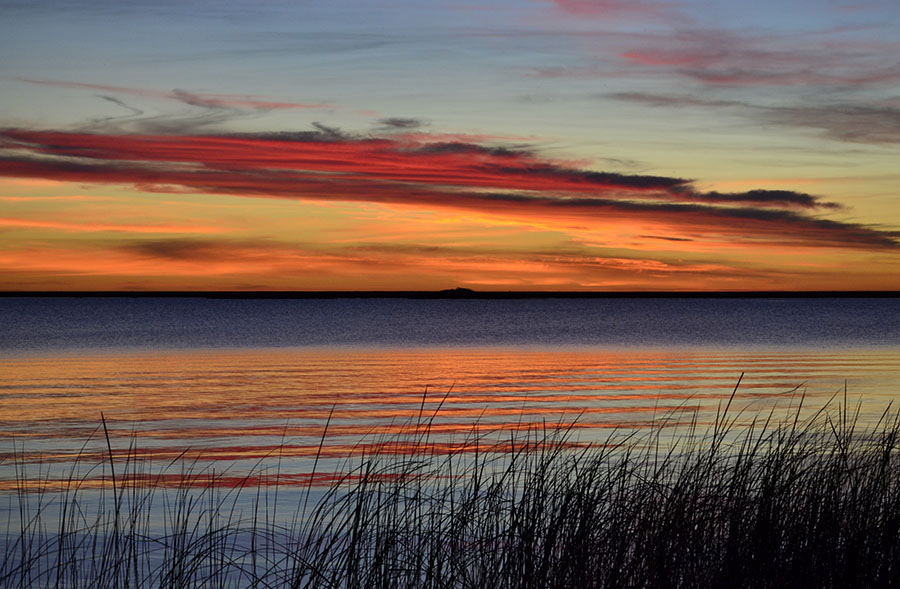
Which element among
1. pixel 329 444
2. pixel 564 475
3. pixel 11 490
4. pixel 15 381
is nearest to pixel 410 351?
pixel 15 381

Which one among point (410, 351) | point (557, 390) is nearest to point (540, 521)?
point (557, 390)

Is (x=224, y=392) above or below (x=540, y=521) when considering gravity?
below

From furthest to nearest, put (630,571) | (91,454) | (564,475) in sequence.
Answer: (91,454)
(564,475)
(630,571)

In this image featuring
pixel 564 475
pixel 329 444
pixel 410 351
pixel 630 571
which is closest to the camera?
→ pixel 630 571

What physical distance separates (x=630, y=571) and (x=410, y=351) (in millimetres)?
44818

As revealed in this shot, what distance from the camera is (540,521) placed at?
8023 millimetres

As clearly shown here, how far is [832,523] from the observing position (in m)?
7.70

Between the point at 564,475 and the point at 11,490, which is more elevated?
the point at 564,475

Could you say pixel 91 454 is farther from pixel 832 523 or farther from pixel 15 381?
pixel 15 381

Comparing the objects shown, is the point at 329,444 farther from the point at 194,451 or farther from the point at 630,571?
the point at 630,571

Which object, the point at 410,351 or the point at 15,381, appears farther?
the point at 410,351

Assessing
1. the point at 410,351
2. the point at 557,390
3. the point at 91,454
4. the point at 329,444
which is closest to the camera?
the point at 91,454

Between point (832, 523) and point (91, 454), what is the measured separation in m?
13.2

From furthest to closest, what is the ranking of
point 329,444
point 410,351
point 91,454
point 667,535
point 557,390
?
1. point 410,351
2. point 557,390
3. point 329,444
4. point 91,454
5. point 667,535
